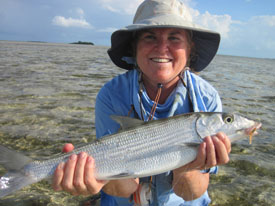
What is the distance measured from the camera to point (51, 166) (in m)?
2.93

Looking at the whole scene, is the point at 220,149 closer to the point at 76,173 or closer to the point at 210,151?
the point at 210,151

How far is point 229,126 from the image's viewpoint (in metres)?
3.00

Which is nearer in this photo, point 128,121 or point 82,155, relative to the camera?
point 82,155

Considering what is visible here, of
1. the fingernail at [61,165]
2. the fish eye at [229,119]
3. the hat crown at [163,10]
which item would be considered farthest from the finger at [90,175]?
the hat crown at [163,10]

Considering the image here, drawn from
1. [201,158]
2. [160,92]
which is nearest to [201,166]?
[201,158]

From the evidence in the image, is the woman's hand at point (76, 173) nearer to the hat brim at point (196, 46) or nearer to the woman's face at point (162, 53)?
the woman's face at point (162, 53)

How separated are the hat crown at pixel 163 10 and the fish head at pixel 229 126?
1.54 m

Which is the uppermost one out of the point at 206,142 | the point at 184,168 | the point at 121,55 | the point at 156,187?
the point at 121,55

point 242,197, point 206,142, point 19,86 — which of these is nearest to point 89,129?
point 242,197

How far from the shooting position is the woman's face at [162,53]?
3.45 m

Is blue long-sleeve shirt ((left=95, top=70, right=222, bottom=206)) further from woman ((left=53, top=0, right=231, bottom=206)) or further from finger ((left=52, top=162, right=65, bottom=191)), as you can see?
finger ((left=52, top=162, right=65, bottom=191))

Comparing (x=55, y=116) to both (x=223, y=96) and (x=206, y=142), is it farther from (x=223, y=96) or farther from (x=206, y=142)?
(x=223, y=96)

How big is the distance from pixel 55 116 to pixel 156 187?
5.04 m

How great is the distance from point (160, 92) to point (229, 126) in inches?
46.5
